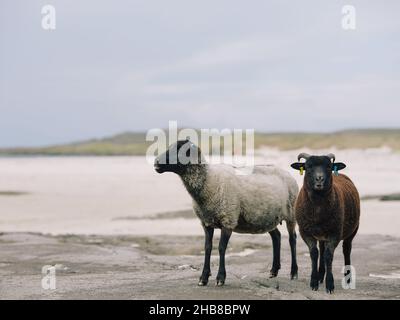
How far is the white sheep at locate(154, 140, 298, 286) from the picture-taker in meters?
11.8

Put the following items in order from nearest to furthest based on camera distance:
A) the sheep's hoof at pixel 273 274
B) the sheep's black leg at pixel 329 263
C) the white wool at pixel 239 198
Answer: the sheep's black leg at pixel 329 263, the white wool at pixel 239 198, the sheep's hoof at pixel 273 274

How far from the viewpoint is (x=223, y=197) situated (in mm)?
12031

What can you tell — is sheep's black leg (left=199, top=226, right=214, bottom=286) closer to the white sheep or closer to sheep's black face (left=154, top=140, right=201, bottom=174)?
the white sheep

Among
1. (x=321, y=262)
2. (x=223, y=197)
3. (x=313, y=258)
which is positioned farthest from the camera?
(x=223, y=197)

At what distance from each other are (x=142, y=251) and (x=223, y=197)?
7265mm

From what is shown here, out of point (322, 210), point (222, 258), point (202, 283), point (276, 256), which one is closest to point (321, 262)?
point (322, 210)

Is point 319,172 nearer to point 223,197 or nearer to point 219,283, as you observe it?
point 223,197

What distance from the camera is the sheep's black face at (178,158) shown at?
11.6 meters

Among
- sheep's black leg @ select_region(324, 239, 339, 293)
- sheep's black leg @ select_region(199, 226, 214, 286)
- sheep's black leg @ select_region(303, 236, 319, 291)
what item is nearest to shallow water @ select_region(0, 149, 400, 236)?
sheep's black leg @ select_region(199, 226, 214, 286)

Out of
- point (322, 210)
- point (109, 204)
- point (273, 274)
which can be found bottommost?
point (109, 204)

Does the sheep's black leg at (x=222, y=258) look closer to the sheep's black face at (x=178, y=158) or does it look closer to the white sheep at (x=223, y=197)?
the white sheep at (x=223, y=197)

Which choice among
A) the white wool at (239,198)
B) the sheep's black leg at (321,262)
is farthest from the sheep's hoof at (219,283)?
the sheep's black leg at (321,262)
